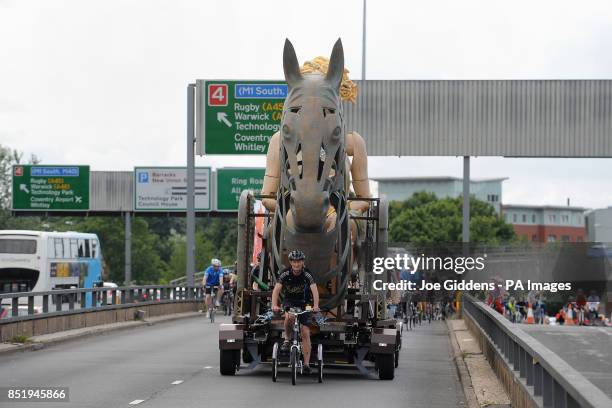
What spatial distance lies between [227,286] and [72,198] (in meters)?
28.6

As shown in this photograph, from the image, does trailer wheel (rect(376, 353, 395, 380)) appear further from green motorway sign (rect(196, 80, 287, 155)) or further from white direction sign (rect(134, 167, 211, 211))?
white direction sign (rect(134, 167, 211, 211))

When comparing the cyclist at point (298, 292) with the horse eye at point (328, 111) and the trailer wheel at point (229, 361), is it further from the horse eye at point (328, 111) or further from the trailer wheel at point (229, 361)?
the horse eye at point (328, 111)

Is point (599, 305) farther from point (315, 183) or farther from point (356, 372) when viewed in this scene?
point (315, 183)

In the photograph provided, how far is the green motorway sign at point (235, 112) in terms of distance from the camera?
42.2 m

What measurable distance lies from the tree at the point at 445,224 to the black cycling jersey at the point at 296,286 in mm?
119371

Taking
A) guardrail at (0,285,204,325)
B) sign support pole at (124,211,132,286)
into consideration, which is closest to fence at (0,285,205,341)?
guardrail at (0,285,204,325)

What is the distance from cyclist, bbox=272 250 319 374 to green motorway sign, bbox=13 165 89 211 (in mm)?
52183

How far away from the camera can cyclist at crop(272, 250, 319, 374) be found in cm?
1648

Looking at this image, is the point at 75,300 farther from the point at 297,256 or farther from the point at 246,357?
the point at 297,256

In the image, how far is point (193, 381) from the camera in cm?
1772

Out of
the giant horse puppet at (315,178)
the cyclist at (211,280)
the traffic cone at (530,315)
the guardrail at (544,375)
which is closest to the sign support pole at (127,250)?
the traffic cone at (530,315)

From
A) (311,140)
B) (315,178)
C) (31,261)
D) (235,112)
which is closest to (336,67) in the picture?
(311,140)

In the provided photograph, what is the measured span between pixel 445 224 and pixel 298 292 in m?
122

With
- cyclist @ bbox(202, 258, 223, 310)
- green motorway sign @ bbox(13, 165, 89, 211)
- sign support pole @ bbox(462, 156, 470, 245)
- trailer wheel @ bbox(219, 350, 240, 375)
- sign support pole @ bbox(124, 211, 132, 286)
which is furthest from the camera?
sign support pole @ bbox(124, 211, 132, 286)
